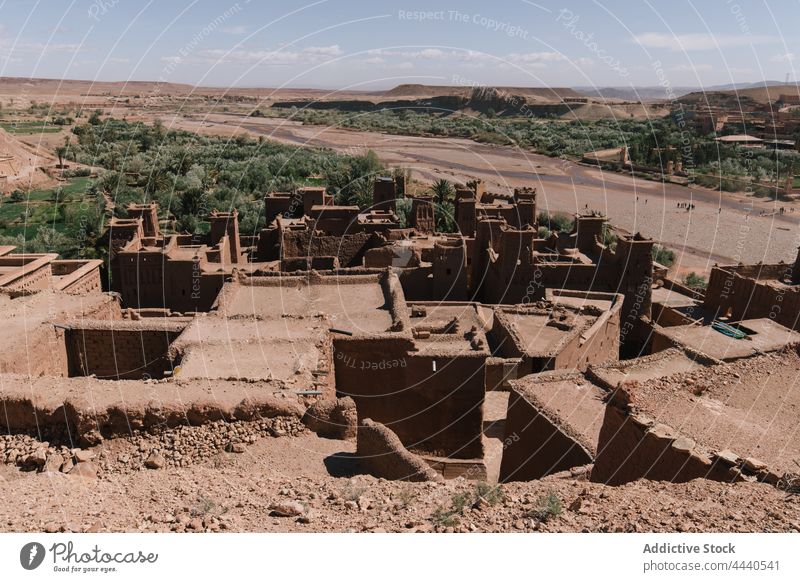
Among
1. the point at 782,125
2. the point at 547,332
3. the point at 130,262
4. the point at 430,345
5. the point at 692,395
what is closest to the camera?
the point at 692,395

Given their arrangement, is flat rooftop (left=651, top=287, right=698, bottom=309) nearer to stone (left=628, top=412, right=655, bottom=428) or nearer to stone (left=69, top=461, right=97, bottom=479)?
stone (left=628, top=412, right=655, bottom=428)

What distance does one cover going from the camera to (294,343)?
1238 centimetres

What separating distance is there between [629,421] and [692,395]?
6.80ft

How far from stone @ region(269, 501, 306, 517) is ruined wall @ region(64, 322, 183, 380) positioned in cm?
700

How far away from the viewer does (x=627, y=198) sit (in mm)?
57156

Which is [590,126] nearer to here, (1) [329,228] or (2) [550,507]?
(1) [329,228]

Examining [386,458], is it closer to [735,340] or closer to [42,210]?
[735,340]

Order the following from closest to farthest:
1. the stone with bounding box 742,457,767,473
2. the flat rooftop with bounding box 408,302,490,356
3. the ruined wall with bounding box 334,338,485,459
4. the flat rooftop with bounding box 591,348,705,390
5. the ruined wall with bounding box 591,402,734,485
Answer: the stone with bounding box 742,457,767,473 < the ruined wall with bounding box 591,402,734,485 < the flat rooftop with bounding box 591,348,705,390 < the ruined wall with bounding box 334,338,485,459 < the flat rooftop with bounding box 408,302,490,356

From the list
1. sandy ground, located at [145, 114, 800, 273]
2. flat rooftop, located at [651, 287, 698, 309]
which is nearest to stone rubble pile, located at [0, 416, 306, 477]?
flat rooftop, located at [651, 287, 698, 309]

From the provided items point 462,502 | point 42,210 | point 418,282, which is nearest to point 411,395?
point 462,502

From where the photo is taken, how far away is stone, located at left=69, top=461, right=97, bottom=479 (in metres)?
8.48

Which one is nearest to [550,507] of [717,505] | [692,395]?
[717,505]
